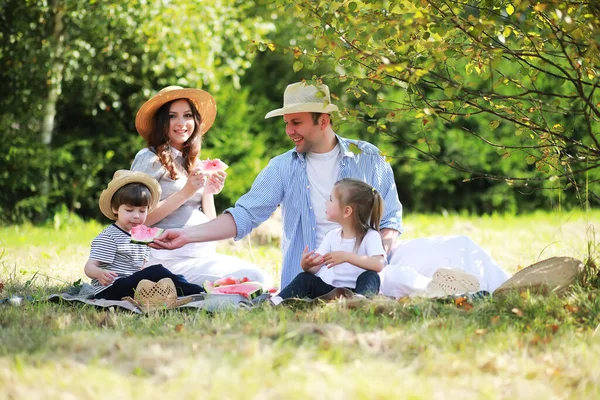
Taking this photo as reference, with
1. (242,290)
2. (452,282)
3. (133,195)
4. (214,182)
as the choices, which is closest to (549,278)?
(452,282)

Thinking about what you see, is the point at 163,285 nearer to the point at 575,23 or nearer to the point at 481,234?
the point at 575,23

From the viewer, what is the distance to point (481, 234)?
994cm

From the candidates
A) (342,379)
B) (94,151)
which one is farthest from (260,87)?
(342,379)

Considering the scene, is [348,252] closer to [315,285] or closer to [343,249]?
[343,249]

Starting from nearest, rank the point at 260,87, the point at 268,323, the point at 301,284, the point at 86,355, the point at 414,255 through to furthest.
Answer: the point at 86,355 → the point at 268,323 → the point at 301,284 → the point at 414,255 → the point at 260,87

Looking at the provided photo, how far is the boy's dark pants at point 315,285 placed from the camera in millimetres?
5230

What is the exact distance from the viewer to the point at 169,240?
5.22 metres

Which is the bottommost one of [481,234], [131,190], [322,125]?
[481,234]

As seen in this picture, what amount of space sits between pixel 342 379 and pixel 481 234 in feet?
22.8

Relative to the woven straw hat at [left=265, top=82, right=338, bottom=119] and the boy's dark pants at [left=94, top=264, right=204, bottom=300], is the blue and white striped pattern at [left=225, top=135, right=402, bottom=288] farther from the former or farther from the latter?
the boy's dark pants at [left=94, top=264, right=204, bottom=300]

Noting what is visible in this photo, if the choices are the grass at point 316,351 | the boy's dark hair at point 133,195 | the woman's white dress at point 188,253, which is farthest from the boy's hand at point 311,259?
the boy's dark hair at point 133,195

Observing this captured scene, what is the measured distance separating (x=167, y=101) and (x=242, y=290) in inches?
71.8

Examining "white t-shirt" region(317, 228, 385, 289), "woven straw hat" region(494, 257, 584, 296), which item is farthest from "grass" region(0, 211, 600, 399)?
"white t-shirt" region(317, 228, 385, 289)

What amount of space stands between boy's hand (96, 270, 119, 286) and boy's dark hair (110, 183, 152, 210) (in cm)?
55
